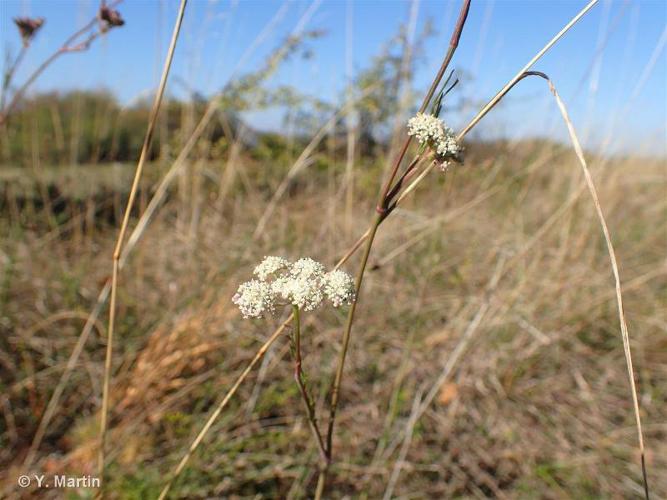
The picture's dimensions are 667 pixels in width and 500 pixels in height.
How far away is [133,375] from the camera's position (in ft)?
5.30

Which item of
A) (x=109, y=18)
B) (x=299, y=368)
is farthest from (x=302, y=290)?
(x=109, y=18)

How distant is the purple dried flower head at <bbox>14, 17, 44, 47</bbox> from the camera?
3.42 feet

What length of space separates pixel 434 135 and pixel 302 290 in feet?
0.77

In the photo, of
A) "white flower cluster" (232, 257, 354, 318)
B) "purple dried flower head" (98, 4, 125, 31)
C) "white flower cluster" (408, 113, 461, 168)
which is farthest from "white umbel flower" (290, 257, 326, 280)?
"purple dried flower head" (98, 4, 125, 31)

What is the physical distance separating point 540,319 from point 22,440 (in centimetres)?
193

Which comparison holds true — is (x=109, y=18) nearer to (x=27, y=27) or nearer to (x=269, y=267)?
(x=27, y=27)

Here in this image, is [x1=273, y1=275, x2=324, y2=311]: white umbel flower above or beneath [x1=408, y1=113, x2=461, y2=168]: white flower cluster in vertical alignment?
beneath

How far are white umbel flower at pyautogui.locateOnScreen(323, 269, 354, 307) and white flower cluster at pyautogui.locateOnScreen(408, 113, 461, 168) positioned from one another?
0.18 m

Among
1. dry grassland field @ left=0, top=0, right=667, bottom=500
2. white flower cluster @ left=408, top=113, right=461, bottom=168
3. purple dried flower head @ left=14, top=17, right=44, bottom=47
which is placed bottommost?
dry grassland field @ left=0, top=0, right=667, bottom=500

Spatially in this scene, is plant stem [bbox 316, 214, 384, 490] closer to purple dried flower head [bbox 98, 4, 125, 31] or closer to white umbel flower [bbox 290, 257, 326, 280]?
white umbel flower [bbox 290, 257, 326, 280]

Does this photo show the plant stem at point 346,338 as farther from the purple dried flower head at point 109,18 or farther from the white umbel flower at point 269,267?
the purple dried flower head at point 109,18

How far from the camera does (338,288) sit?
601mm

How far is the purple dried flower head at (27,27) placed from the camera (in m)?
1.04

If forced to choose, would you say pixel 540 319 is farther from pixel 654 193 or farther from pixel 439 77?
→ pixel 654 193
